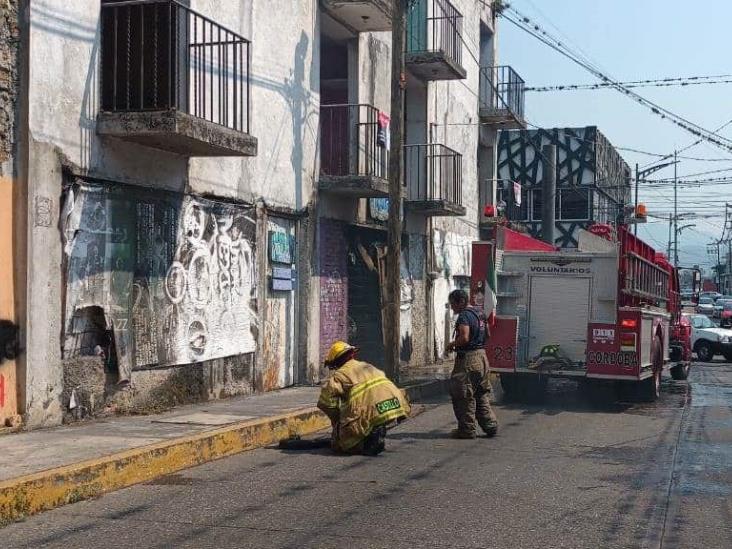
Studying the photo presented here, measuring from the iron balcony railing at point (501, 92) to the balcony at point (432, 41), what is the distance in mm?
4951

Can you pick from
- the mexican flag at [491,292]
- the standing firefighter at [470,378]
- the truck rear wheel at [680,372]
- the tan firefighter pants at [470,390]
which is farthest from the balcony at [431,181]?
the tan firefighter pants at [470,390]

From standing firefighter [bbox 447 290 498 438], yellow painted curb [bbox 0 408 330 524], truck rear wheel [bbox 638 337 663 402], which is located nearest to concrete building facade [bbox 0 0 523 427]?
yellow painted curb [bbox 0 408 330 524]

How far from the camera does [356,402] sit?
31.0 ft

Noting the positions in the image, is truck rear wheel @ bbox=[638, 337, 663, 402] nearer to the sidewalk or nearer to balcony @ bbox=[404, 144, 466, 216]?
the sidewalk

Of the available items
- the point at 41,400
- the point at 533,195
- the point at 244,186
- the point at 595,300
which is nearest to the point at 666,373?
the point at 595,300

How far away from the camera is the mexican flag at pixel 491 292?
14773 mm

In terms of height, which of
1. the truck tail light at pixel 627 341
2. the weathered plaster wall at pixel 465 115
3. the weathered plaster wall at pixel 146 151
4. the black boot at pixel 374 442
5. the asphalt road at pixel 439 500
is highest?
the weathered plaster wall at pixel 465 115

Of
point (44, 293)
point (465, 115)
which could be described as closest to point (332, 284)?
point (44, 293)

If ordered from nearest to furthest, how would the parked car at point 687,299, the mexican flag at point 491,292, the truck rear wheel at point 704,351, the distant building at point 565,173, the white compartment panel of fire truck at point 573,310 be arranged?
the white compartment panel of fire truck at point 573,310
the mexican flag at point 491,292
the parked car at point 687,299
the truck rear wheel at point 704,351
the distant building at point 565,173

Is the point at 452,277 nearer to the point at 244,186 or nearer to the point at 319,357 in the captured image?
the point at 319,357

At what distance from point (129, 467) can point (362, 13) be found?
1109cm

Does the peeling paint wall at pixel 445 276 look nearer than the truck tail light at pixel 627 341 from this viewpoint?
No

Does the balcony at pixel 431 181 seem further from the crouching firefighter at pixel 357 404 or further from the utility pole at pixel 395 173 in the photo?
the crouching firefighter at pixel 357 404

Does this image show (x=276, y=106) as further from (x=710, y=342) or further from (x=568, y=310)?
(x=710, y=342)
